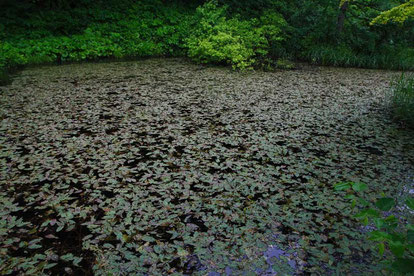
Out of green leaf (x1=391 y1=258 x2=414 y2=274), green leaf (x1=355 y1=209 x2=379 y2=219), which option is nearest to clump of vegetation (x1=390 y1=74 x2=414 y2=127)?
green leaf (x1=355 y1=209 x2=379 y2=219)

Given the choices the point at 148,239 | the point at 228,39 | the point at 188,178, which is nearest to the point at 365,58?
the point at 228,39

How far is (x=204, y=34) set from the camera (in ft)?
29.1

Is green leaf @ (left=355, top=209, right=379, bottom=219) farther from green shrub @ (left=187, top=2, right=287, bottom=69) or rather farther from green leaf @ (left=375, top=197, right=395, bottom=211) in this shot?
green shrub @ (left=187, top=2, right=287, bottom=69)

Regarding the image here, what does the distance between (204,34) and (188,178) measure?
23.6ft

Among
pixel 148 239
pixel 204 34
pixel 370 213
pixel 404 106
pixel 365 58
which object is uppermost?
pixel 204 34

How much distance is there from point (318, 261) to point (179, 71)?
6.57m

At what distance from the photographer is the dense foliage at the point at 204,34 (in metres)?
8.13

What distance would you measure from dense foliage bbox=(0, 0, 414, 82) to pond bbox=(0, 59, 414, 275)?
10.3 ft

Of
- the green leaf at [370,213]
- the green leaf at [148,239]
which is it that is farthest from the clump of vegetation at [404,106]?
the green leaf at [148,239]

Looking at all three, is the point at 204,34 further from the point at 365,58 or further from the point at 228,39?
the point at 365,58

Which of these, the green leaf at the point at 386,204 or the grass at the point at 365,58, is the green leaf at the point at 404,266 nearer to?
the green leaf at the point at 386,204

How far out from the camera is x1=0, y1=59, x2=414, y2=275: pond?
181cm

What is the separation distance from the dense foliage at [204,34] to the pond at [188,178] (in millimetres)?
3154

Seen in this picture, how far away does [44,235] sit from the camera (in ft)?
6.42
